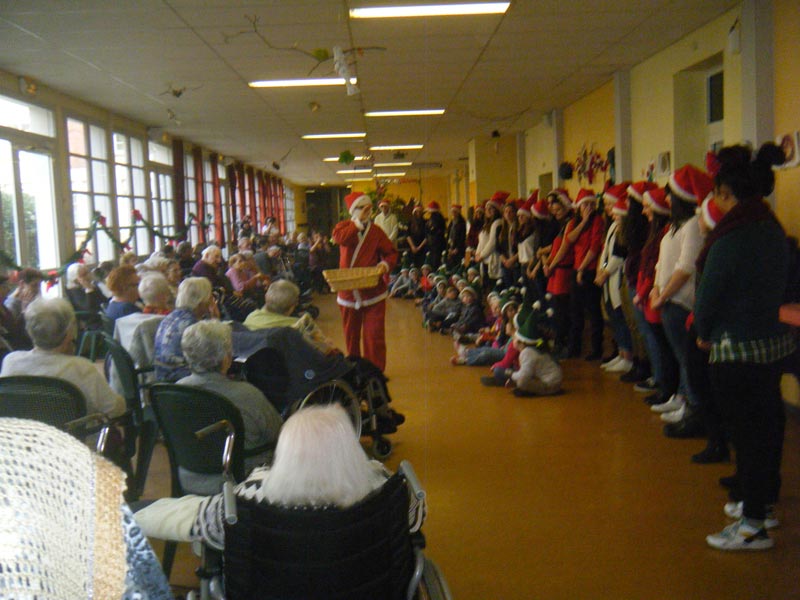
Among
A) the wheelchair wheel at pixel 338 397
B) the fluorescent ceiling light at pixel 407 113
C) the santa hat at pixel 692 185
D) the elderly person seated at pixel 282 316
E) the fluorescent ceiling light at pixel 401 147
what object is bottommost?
the wheelchair wheel at pixel 338 397

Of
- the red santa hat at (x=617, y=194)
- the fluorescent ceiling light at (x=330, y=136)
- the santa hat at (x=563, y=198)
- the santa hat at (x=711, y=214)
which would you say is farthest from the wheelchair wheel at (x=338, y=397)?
the fluorescent ceiling light at (x=330, y=136)

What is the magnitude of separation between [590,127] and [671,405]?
5.97m

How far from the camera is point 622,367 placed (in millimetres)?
6844

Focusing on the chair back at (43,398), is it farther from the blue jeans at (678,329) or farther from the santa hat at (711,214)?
the blue jeans at (678,329)

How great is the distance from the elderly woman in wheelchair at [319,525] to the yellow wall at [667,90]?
5.21m

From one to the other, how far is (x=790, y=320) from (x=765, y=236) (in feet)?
3.63

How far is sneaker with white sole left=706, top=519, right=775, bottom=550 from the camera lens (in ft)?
10.6

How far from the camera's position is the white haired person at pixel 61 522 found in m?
0.65

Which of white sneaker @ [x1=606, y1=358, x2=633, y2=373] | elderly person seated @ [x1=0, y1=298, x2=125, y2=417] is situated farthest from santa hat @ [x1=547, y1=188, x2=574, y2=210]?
elderly person seated @ [x1=0, y1=298, x2=125, y2=417]

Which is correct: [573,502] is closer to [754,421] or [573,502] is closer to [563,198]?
[754,421]

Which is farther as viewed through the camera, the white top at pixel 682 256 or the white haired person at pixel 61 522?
the white top at pixel 682 256

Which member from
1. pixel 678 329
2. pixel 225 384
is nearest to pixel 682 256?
pixel 678 329

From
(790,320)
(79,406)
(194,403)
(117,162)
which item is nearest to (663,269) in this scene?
(790,320)

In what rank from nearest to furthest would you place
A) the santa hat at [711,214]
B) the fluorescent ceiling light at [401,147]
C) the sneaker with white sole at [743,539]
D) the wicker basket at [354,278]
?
the sneaker with white sole at [743,539]
the santa hat at [711,214]
the wicker basket at [354,278]
the fluorescent ceiling light at [401,147]
